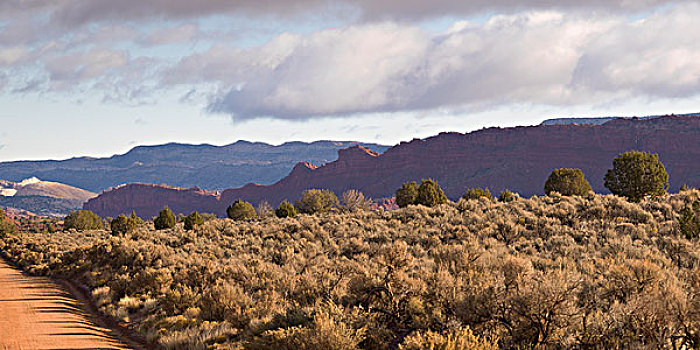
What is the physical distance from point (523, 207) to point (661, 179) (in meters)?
12.5

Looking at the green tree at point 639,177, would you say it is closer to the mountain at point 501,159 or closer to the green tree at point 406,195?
the green tree at point 406,195

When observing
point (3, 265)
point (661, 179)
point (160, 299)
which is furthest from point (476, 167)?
point (160, 299)

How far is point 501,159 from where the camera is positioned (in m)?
133

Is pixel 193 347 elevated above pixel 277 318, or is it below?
below

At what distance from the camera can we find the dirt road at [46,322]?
1537 centimetres

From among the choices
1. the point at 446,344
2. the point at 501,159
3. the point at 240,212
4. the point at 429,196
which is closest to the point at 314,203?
the point at 240,212

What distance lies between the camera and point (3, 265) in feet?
129

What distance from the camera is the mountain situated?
115m

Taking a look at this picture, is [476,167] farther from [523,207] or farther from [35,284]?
[35,284]

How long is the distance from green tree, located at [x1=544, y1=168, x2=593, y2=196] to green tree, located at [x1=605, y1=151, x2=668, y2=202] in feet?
12.3

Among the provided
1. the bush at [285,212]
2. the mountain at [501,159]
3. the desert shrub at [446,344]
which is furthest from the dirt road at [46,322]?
the mountain at [501,159]

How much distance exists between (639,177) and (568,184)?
6495 millimetres

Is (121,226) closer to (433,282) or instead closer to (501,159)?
(433,282)

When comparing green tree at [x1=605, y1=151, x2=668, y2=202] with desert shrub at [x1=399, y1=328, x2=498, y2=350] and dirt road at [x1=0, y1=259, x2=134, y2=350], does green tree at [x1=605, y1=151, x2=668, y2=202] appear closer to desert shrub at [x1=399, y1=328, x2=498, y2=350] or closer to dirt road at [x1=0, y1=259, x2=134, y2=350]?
desert shrub at [x1=399, y1=328, x2=498, y2=350]
